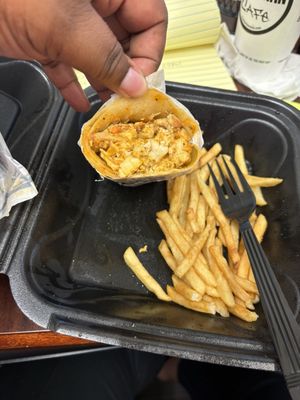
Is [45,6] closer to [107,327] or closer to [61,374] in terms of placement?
[107,327]

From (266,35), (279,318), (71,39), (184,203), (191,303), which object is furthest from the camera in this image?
Answer: (266,35)

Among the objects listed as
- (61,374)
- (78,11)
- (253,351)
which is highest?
(78,11)

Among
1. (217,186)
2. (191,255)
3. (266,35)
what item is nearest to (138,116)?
(217,186)

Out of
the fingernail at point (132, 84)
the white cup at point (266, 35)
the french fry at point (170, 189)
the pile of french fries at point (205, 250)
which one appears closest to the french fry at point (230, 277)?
the pile of french fries at point (205, 250)

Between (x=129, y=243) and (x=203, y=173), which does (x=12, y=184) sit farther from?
(x=203, y=173)

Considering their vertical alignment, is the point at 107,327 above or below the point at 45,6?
below

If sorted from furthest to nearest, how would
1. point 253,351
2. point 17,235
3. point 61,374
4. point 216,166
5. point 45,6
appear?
point 216,166
point 61,374
point 17,235
point 253,351
point 45,6

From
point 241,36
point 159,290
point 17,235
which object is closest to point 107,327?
point 159,290

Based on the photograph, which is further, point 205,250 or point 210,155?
point 210,155
